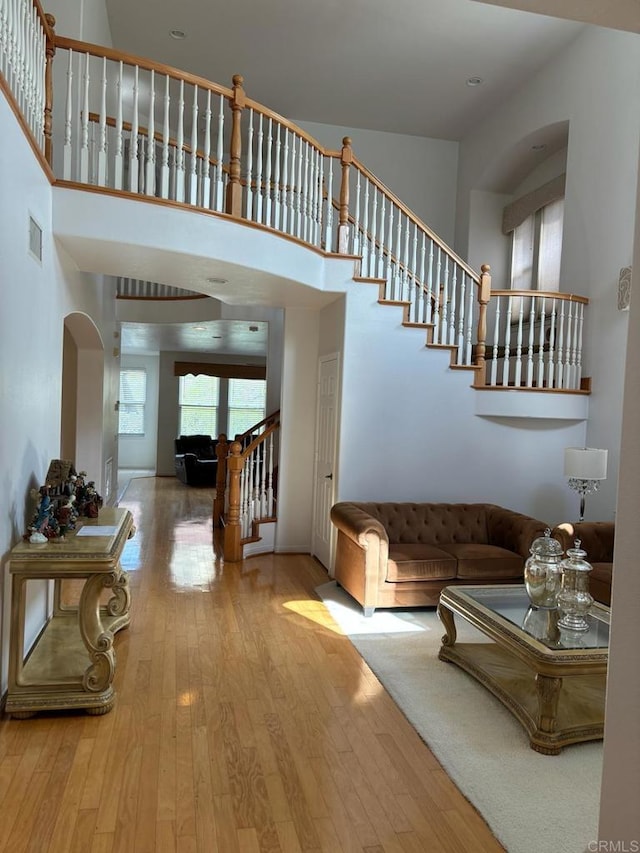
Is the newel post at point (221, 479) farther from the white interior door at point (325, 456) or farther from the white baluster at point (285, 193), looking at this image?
the white baluster at point (285, 193)

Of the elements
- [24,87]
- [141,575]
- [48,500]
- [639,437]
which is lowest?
[141,575]

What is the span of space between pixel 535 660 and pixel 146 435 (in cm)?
1296

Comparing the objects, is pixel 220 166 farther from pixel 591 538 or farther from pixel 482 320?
pixel 591 538

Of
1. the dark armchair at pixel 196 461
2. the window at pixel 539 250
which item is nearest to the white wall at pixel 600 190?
the window at pixel 539 250

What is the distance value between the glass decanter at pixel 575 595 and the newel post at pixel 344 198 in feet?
11.6

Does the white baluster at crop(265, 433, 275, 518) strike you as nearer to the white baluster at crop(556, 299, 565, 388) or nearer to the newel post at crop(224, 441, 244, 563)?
the newel post at crop(224, 441, 244, 563)

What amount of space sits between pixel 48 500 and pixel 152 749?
1410 mm

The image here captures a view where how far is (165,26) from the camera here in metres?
7.05

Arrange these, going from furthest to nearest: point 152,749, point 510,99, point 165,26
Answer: point 510,99 → point 165,26 → point 152,749

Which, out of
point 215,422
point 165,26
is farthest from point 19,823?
point 215,422

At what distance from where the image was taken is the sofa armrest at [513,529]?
5137 millimetres

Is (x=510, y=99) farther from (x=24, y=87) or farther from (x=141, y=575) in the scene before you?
(x=141, y=575)

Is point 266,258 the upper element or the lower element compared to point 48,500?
upper

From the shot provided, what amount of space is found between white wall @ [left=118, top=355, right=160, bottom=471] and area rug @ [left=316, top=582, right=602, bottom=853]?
37.2 feet
